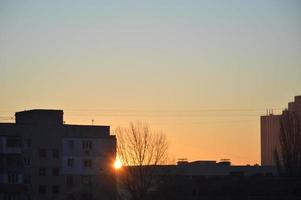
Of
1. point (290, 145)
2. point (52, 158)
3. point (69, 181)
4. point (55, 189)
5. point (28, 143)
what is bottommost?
point (55, 189)

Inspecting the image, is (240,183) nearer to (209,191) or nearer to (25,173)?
(209,191)

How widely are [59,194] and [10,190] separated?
6.86m

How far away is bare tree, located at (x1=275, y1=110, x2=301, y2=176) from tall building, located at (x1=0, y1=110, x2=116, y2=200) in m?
23.1

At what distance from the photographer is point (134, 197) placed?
337ft

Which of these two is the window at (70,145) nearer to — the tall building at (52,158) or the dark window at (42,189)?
the tall building at (52,158)

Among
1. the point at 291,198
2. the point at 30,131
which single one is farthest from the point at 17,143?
the point at 291,198

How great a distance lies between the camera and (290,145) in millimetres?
114438

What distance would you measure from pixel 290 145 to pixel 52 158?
34.1 metres

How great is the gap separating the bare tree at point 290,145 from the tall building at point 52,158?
75.8 feet

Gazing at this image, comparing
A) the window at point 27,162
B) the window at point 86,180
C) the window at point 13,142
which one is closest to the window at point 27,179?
the window at point 27,162

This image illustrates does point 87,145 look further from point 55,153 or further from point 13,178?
point 13,178

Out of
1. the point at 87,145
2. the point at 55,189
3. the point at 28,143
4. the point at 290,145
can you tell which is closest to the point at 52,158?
the point at 28,143

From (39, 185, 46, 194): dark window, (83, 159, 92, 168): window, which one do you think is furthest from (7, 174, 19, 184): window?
(83, 159, 92, 168): window

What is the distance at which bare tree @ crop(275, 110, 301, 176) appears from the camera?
109 meters
